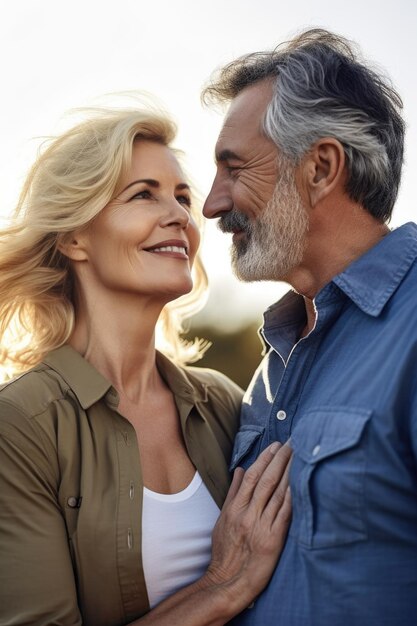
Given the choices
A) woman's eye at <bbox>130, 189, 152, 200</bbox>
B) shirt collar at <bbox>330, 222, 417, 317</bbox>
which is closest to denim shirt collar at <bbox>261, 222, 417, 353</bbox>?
shirt collar at <bbox>330, 222, 417, 317</bbox>

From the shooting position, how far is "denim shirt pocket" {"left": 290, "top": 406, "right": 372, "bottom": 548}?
232cm

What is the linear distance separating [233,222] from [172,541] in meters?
1.32

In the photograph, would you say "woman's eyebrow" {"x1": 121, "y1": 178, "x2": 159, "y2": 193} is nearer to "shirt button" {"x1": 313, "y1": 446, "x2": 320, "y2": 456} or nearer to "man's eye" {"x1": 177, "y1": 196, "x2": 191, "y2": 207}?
"man's eye" {"x1": 177, "y1": 196, "x2": 191, "y2": 207}

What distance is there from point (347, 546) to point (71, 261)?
193cm

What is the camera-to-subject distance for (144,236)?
11.0ft

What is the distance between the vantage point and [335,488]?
236 centimetres

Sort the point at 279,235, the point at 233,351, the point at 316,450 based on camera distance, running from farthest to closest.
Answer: the point at 233,351
the point at 279,235
the point at 316,450

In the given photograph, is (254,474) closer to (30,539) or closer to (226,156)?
(30,539)

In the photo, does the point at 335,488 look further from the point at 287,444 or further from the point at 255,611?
the point at 255,611

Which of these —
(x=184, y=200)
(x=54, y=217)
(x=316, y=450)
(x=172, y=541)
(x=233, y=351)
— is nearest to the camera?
(x=316, y=450)

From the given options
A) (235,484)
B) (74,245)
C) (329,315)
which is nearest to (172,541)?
(235,484)

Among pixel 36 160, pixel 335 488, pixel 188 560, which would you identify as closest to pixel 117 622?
pixel 188 560

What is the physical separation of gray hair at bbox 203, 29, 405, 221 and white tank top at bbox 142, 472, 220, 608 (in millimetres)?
1384

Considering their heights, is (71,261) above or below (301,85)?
below
